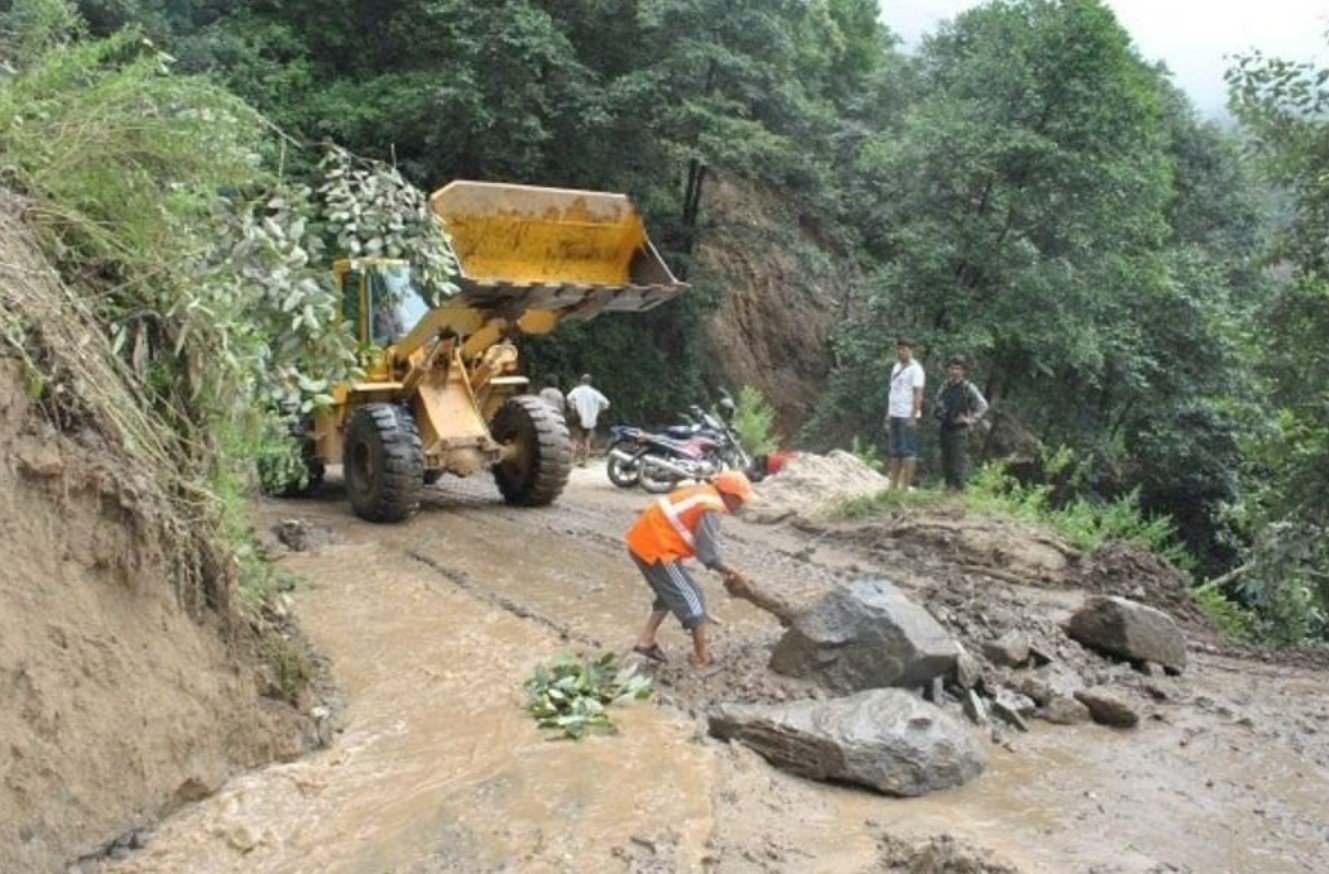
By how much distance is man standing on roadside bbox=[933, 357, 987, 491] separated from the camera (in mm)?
12586

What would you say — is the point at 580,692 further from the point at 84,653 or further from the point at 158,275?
the point at 158,275

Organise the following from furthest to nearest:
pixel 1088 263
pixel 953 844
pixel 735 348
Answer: pixel 735 348
pixel 1088 263
pixel 953 844

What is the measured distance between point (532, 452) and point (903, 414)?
12.1 feet

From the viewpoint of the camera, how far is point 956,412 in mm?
12641

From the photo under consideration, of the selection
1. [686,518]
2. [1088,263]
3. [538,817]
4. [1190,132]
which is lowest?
[538,817]

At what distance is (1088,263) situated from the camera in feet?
66.4

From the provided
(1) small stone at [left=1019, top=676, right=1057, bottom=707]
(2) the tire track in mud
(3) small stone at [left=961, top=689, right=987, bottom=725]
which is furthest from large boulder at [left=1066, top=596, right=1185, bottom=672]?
(2) the tire track in mud

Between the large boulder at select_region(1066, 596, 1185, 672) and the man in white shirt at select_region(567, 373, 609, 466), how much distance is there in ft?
33.0

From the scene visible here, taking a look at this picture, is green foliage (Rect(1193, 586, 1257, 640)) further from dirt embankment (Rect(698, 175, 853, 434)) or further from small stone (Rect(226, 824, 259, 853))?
dirt embankment (Rect(698, 175, 853, 434))

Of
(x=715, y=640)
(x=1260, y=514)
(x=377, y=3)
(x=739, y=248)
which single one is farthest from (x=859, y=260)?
(x=715, y=640)

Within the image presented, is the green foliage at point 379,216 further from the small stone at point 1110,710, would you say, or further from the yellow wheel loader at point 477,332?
the small stone at point 1110,710

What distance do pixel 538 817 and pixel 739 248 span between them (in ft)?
70.4

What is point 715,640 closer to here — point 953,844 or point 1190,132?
point 953,844

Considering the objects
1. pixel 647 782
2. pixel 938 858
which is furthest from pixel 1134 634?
pixel 647 782
